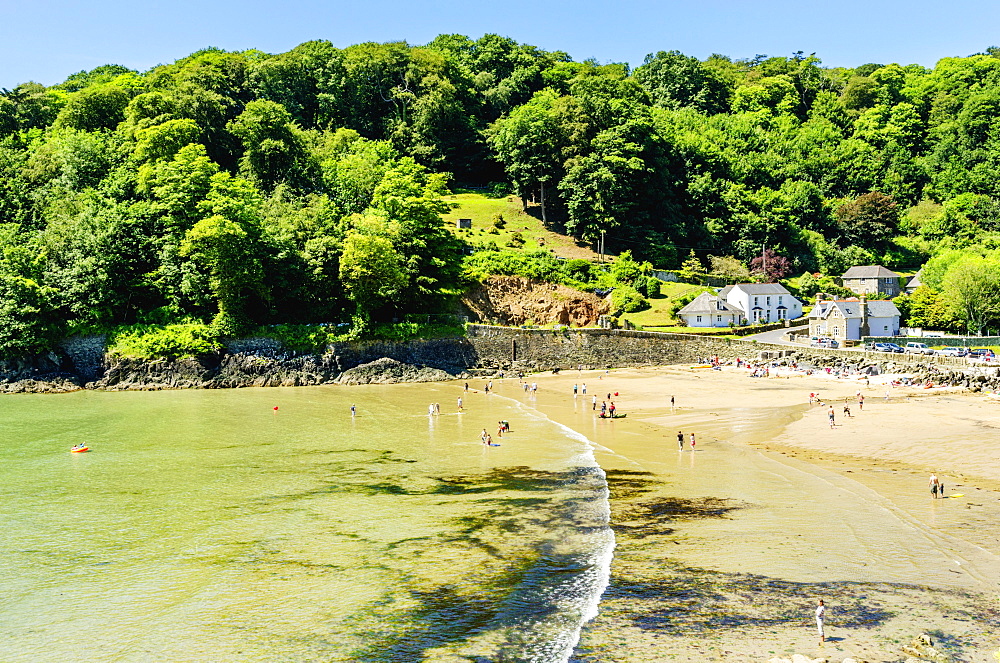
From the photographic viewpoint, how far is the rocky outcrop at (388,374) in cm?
5866

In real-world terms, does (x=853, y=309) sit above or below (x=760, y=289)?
below

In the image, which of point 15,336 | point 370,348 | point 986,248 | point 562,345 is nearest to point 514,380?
point 562,345

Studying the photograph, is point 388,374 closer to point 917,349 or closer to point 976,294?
point 917,349

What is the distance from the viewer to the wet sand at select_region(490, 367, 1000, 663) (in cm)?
1478

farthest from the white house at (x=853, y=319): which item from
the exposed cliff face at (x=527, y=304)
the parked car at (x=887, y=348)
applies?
the exposed cliff face at (x=527, y=304)

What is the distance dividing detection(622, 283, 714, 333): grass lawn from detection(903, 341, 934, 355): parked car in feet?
54.7

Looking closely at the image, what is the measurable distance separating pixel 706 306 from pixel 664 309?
12.6ft

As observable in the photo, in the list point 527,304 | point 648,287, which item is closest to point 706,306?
point 648,287

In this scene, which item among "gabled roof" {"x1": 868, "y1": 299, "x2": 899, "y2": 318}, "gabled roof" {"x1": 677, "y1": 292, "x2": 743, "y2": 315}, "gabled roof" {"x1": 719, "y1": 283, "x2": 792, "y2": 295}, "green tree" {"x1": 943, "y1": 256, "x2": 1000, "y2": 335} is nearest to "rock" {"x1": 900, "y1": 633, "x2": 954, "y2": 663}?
"gabled roof" {"x1": 677, "y1": 292, "x2": 743, "y2": 315}

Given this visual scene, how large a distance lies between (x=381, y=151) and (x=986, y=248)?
222 feet

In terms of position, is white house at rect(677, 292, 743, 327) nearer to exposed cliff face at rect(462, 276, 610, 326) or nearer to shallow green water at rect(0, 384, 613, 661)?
exposed cliff face at rect(462, 276, 610, 326)

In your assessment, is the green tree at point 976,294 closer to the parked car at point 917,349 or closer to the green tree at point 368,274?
the parked car at point 917,349

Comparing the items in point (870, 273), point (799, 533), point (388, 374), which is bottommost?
point (799, 533)

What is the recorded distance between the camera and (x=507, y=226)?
279 ft
